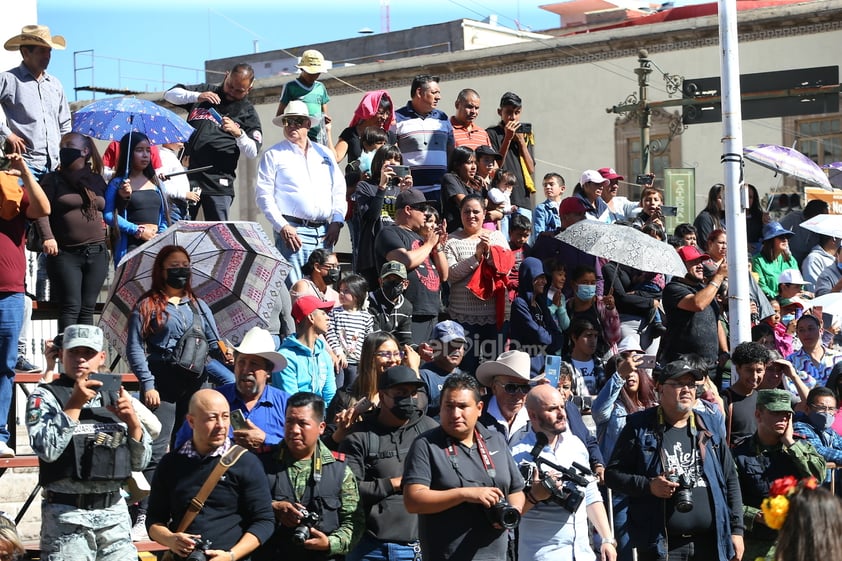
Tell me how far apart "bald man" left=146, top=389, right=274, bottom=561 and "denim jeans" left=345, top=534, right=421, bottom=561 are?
3.04 ft

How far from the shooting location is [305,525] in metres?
7.79

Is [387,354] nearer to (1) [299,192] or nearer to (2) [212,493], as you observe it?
(2) [212,493]

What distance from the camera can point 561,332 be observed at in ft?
39.2

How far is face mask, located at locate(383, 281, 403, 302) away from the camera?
11023mm

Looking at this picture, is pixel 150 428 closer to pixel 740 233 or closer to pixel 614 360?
pixel 614 360

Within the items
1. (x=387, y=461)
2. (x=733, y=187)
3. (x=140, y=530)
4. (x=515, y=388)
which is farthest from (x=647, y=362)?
(x=140, y=530)

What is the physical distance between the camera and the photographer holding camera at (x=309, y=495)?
7785mm

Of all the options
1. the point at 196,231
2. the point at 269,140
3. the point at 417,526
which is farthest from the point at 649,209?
the point at 269,140

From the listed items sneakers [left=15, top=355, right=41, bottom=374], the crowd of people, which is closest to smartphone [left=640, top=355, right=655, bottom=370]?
the crowd of people

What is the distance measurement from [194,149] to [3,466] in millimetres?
4798

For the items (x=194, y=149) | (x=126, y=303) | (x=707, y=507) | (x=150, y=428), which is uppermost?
(x=194, y=149)

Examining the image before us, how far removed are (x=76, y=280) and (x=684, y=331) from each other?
17.0 ft

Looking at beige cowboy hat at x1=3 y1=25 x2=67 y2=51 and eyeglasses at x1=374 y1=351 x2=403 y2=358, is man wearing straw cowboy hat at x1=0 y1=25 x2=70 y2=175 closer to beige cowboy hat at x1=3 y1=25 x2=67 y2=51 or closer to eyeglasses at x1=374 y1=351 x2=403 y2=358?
beige cowboy hat at x1=3 y1=25 x2=67 y2=51

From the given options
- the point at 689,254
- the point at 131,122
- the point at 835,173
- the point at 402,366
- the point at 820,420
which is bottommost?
the point at 820,420
